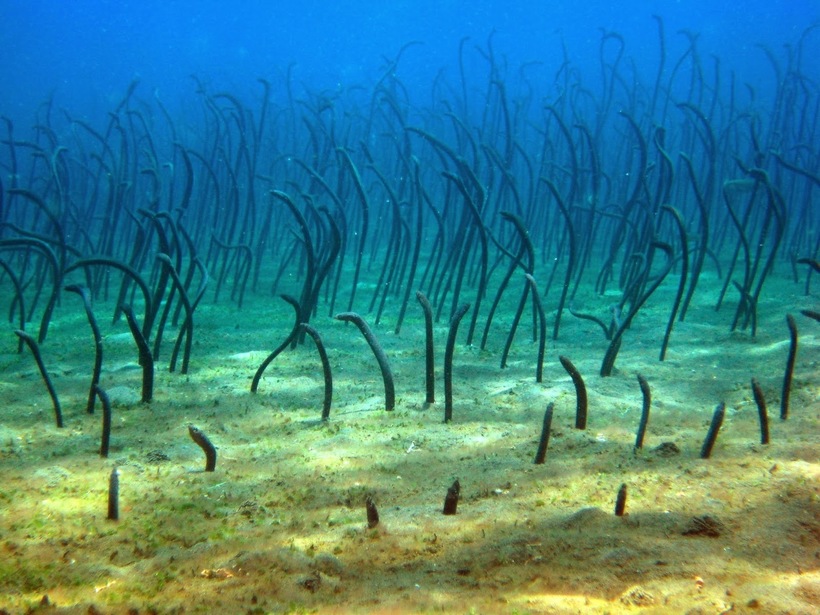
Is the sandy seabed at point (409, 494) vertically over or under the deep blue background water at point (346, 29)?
under

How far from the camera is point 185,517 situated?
222 centimetres

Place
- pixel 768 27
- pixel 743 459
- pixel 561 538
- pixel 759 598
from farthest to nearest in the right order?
pixel 768 27
pixel 743 459
pixel 561 538
pixel 759 598

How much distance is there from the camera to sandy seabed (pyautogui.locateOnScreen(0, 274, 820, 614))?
163cm

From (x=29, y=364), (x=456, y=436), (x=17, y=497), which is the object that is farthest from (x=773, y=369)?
(x=29, y=364)

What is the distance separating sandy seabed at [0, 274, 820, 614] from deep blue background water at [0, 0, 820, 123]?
49.6 meters

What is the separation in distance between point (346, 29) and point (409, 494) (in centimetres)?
10644

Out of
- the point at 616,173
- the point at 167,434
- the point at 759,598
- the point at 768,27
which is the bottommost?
the point at 167,434

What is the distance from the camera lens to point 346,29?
3740 inches

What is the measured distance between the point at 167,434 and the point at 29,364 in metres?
2.26

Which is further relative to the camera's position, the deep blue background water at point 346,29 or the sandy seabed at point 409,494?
the deep blue background water at point 346,29

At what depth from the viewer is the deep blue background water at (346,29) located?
54312mm

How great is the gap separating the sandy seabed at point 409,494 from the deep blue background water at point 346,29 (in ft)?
163

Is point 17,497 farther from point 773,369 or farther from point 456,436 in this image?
point 773,369

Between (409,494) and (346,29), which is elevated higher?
(346,29)
